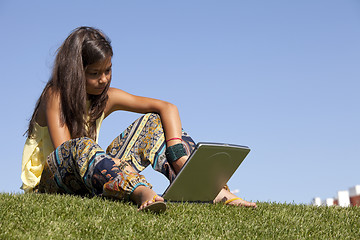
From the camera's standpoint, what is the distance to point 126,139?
4789 mm

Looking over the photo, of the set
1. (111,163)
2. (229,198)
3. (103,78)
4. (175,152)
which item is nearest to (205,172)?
(175,152)

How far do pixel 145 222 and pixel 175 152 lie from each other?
1.12m

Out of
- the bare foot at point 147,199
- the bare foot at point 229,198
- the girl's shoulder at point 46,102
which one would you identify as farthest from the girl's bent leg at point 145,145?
the bare foot at point 147,199

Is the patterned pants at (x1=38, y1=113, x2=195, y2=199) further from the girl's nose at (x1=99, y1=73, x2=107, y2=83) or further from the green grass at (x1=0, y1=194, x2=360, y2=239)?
the girl's nose at (x1=99, y1=73, x2=107, y2=83)

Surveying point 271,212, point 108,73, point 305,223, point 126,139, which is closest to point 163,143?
point 126,139

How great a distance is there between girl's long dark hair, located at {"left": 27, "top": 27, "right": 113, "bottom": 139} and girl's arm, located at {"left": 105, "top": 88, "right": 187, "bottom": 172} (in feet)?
1.42

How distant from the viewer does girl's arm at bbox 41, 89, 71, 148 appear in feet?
14.1

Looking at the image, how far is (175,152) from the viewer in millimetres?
4555

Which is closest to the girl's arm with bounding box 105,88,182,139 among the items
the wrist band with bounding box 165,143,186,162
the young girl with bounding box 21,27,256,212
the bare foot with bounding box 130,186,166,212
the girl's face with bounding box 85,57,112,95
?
the young girl with bounding box 21,27,256,212

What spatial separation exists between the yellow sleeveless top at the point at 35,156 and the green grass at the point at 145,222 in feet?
1.36

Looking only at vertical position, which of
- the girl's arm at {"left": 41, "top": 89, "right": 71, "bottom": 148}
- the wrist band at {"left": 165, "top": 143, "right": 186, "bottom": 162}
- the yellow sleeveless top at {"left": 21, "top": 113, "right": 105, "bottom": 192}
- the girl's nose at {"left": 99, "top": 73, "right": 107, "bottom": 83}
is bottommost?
the yellow sleeveless top at {"left": 21, "top": 113, "right": 105, "bottom": 192}

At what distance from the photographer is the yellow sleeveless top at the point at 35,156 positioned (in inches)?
183

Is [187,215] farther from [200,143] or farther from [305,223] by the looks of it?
[305,223]

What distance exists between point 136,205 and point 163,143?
36.3 inches
